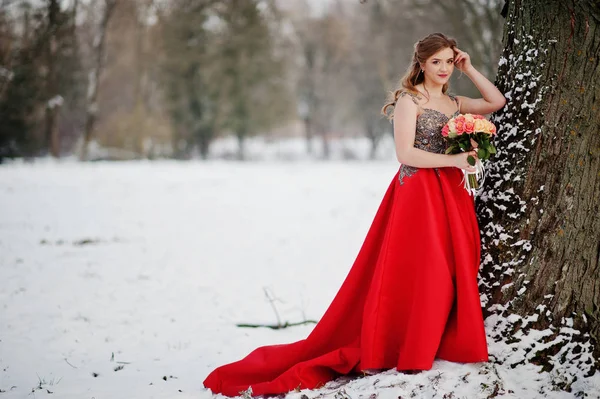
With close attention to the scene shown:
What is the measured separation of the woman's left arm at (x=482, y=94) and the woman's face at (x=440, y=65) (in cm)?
9

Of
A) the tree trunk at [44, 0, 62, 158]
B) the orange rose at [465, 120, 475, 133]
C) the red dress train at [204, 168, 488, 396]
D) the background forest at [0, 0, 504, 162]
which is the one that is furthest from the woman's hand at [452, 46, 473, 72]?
the tree trunk at [44, 0, 62, 158]

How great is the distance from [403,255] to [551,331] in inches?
35.8

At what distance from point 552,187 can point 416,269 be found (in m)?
0.89

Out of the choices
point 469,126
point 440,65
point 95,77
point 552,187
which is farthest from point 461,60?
point 95,77

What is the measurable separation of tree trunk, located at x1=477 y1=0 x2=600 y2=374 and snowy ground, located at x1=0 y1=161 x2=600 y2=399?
13.2 inches

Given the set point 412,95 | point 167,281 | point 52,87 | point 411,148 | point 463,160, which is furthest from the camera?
point 52,87

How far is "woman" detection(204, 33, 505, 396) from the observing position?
2951 mm

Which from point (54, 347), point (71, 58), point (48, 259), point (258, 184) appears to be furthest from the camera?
point (71, 58)

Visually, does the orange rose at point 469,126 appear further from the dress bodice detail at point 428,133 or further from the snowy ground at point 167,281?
the snowy ground at point 167,281

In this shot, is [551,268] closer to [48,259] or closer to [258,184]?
[48,259]

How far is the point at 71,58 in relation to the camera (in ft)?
80.0

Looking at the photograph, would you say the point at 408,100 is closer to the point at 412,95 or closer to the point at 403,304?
the point at 412,95

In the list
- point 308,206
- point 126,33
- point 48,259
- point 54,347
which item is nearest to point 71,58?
point 126,33

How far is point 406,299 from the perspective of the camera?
10.3ft
